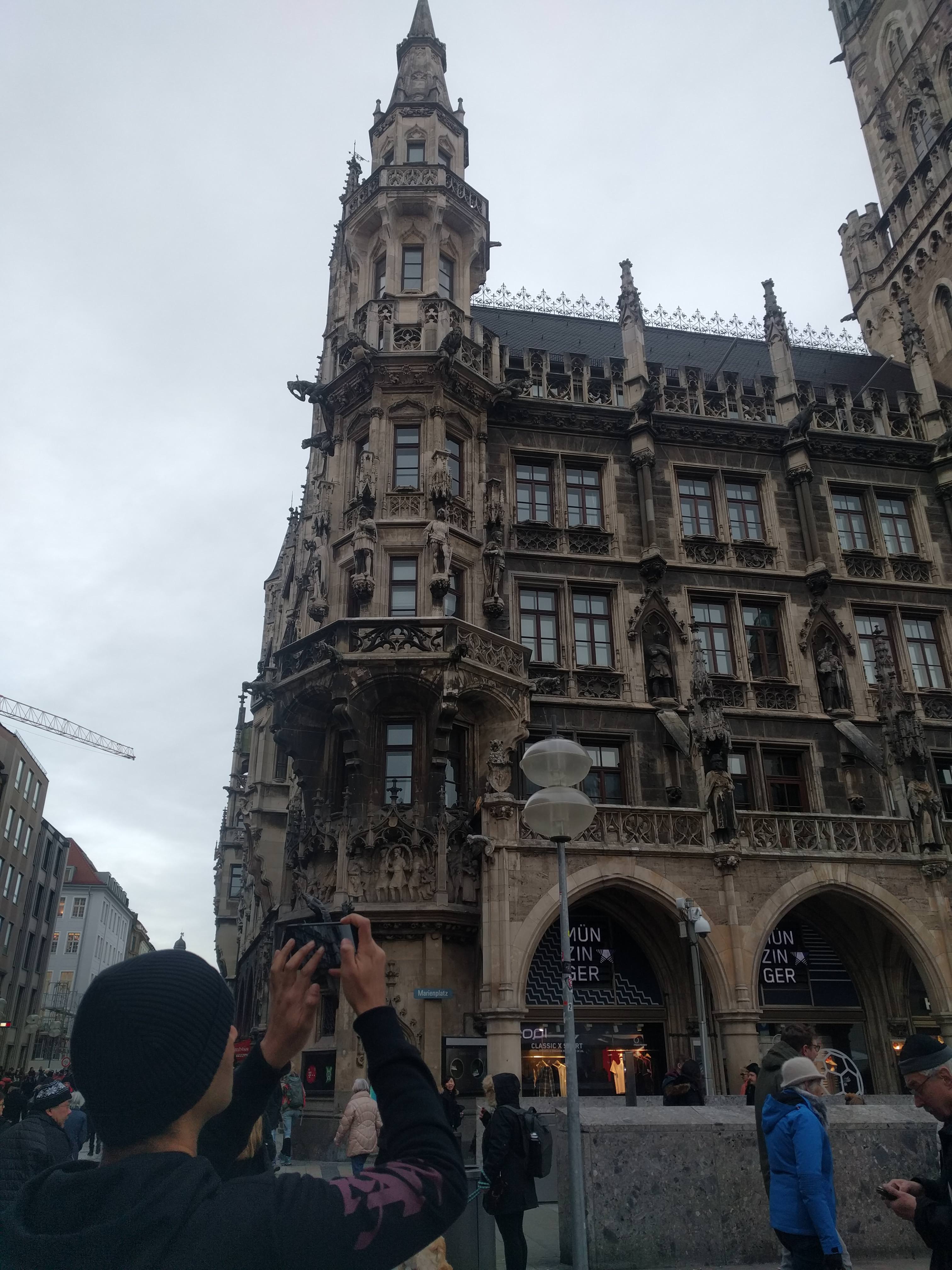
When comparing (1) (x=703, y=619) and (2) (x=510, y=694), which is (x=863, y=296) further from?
(2) (x=510, y=694)

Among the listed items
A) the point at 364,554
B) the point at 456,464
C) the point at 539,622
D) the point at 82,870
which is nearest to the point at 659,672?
the point at 539,622

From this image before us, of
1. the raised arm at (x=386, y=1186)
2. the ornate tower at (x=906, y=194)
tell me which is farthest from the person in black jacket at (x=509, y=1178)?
the ornate tower at (x=906, y=194)

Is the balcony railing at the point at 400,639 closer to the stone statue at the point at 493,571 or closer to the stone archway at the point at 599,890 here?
the stone statue at the point at 493,571

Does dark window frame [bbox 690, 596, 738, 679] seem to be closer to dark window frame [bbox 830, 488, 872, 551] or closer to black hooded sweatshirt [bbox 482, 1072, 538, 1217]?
dark window frame [bbox 830, 488, 872, 551]

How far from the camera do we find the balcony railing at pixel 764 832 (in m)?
19.2

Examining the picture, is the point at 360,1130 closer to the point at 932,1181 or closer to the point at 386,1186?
the point at 932,1181

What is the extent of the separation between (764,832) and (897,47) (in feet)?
119

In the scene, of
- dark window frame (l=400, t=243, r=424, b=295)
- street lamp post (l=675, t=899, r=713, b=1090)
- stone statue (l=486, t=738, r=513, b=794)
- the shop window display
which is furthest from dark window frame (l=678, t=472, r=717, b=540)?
street lamp post (l=675, t=899, r=713, b=1090)

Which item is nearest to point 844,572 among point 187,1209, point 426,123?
point 426,123

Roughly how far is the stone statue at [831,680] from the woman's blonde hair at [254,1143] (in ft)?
73.8

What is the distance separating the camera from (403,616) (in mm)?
20797

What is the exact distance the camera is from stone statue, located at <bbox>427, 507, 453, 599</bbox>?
20891 millimetres

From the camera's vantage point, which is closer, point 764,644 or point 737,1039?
point 737,1039

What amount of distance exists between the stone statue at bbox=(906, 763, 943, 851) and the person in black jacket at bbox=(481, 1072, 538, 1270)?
618 inches
